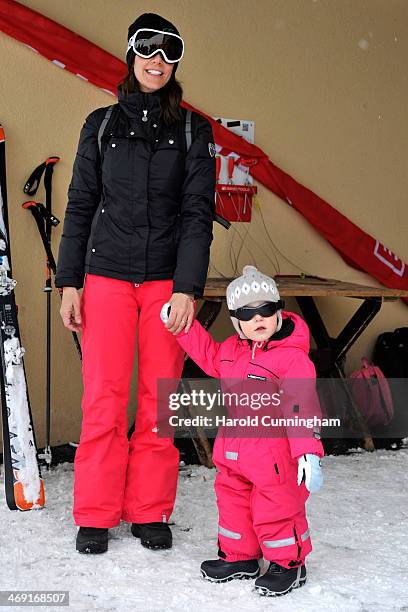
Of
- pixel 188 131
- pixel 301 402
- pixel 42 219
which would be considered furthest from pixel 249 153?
pixel 301 402

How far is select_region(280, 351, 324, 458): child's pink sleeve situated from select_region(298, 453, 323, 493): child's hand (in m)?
0.02

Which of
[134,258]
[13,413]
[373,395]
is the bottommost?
[373,395]

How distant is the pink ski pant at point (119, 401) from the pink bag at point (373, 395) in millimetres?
1678

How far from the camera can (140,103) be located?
2.37m

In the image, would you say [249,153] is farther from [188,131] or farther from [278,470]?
[278,470]

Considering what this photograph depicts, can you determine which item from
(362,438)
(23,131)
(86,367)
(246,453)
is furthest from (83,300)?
(362,438)

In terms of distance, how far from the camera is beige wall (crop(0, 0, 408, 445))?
3355 mm

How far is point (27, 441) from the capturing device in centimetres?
286

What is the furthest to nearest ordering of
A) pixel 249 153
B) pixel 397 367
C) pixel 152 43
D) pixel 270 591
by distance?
pixel 397 367
pixel 249 153
pixel 152 43
pixel 270 591

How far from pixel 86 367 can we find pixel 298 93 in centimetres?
219

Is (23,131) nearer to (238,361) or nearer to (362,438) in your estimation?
(238,361)

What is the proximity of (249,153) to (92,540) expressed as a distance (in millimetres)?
2111

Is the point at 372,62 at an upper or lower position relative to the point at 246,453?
upper

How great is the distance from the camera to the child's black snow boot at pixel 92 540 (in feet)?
7.68
